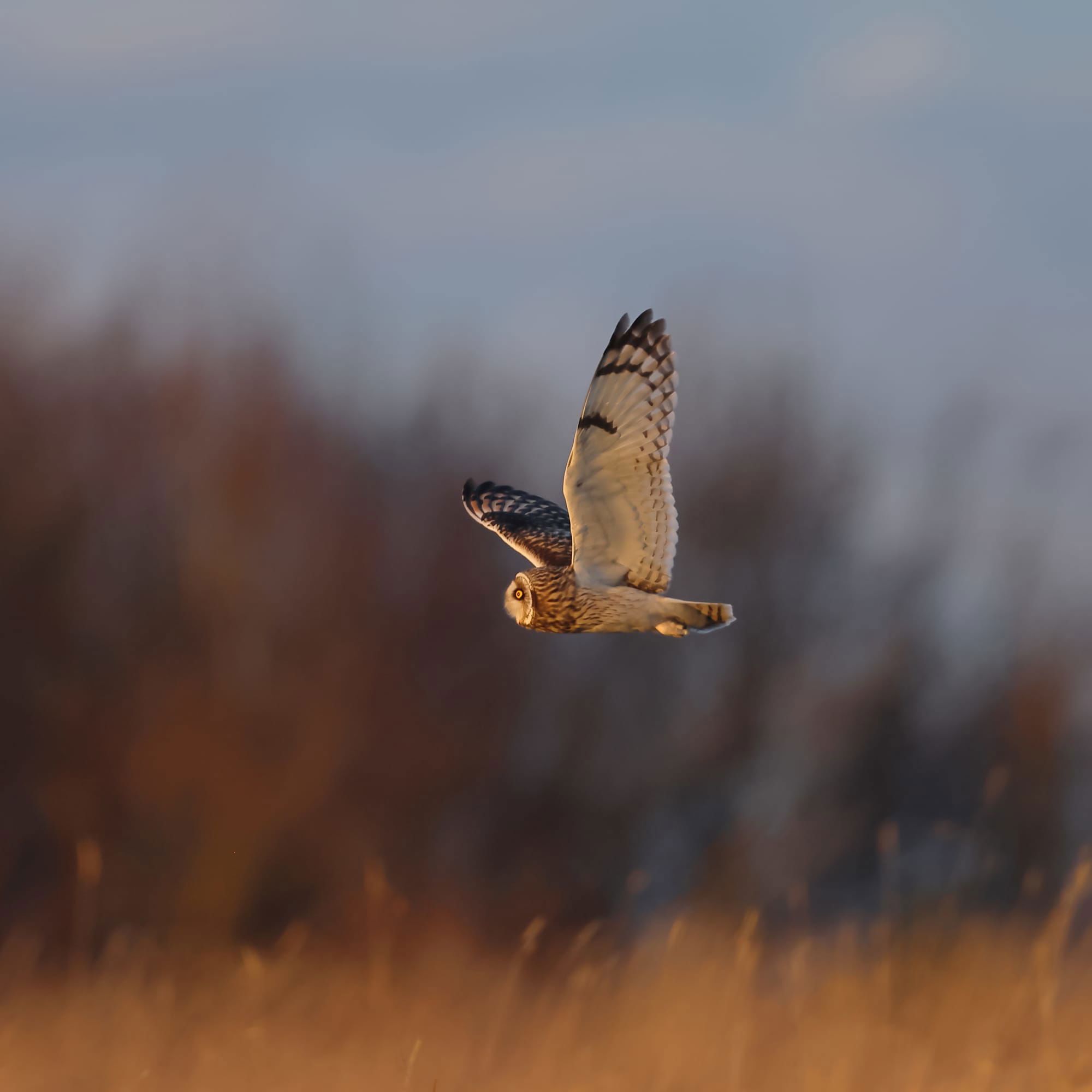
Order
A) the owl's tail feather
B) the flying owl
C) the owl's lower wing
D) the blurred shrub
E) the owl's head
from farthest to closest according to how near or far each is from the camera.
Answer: the blurred shrub
the owl's lower wing
the owl's head
the flying owl
the owl's tail feather

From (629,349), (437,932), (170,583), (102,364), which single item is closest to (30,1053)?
(629,349)

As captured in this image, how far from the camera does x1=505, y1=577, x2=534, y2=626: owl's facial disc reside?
3.96m

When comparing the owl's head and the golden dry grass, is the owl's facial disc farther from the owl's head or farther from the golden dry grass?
the golden dry grass

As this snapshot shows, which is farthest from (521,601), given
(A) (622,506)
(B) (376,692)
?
(B) (376,692)

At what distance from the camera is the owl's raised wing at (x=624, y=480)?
3.80m

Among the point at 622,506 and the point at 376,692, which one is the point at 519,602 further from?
the point at 376,692

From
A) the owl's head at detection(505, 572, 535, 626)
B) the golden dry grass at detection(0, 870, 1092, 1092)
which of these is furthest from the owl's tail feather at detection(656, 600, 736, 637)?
the golden dry grass at detection(0, 870, 1092, 1092)

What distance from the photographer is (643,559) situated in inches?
152

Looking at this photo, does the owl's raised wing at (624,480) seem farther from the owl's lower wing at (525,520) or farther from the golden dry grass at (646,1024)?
the golden dry grass at (646,1024)

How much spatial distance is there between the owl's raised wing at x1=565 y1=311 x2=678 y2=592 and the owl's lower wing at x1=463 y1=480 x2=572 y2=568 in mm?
242

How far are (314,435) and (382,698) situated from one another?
2059 millimetres

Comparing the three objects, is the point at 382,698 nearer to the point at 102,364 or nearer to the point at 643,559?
the point at 102,364

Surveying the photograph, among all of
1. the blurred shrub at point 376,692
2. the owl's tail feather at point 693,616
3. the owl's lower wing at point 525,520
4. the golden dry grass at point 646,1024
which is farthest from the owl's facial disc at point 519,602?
the blurred shrub at point 376,692

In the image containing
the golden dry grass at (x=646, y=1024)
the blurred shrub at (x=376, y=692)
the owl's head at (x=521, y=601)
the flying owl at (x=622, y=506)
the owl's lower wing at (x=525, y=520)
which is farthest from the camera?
the blurred shrub at (x=376, y=692)
